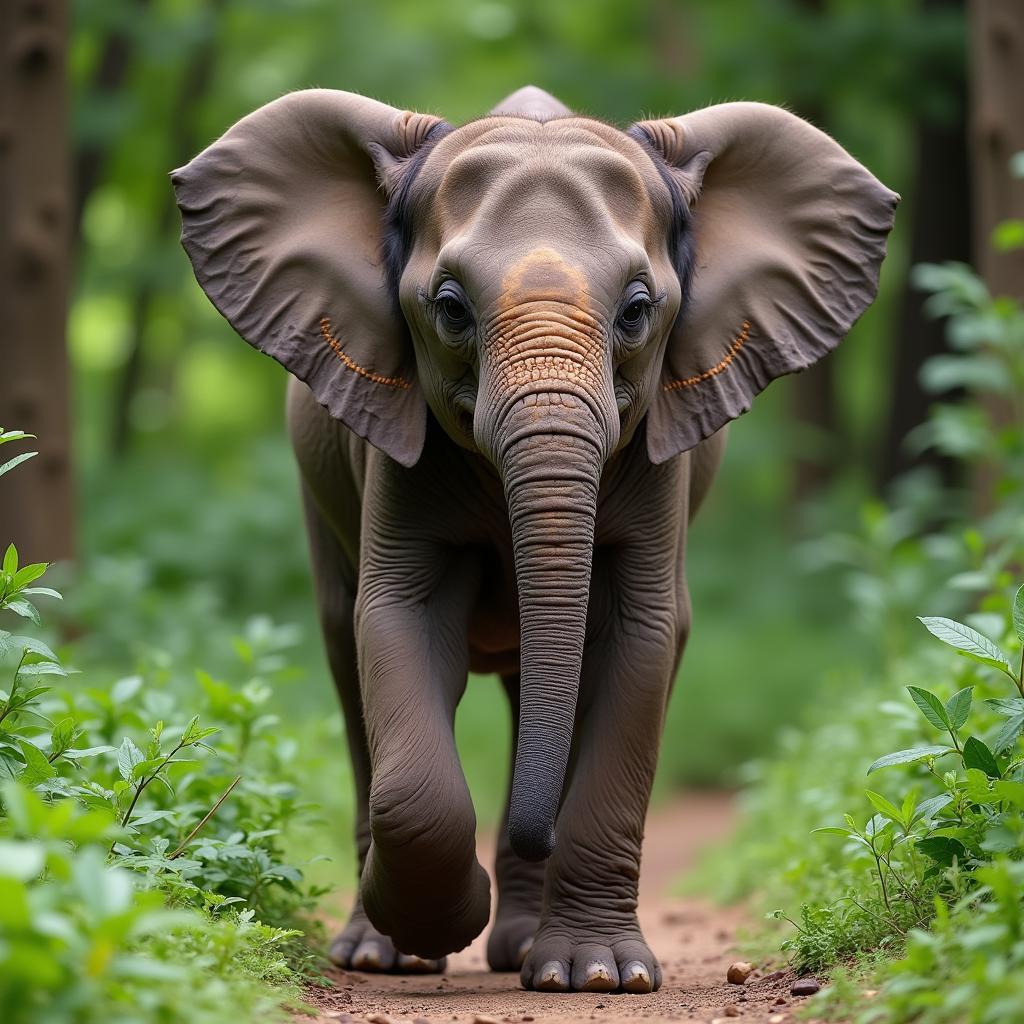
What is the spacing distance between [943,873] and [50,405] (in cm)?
760

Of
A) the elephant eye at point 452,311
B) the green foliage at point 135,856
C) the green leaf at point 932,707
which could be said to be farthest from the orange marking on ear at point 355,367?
the green leaf at point 932,707

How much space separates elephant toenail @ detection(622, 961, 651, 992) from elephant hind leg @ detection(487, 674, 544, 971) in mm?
1102

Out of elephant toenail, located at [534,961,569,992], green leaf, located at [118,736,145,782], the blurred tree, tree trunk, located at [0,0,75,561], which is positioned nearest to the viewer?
green leaf, located at [118,736,145,782]

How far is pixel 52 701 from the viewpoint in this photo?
6.38 m

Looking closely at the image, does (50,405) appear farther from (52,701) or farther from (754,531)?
(754,531)

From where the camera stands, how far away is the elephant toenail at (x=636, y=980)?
564 centimetres

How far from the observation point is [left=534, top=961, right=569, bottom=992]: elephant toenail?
5.67 meters

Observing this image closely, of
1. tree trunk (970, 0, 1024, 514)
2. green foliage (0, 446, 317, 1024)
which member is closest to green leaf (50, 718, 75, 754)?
green foliage (0, 446, 317, 1024)

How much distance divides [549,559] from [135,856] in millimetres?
1461

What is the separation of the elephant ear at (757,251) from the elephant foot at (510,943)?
6.96ft

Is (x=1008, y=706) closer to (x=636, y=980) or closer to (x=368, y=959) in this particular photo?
(x=636, y=980)

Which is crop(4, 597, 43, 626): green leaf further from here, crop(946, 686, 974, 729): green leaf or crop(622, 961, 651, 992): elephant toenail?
crop(946, 686, 974, 729): green leaf

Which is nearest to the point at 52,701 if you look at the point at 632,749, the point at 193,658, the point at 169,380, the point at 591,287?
the point at 632,749

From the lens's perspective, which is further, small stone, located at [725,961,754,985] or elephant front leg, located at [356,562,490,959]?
small stone, located at [725,961,754,985]
